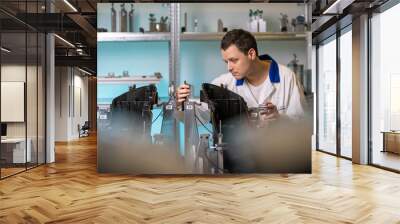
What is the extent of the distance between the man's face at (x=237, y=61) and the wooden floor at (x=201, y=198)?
1.69 m

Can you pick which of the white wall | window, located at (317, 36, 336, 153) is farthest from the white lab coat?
the white wall

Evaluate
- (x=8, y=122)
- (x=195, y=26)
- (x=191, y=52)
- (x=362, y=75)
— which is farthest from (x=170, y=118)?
(x=362, y=75)

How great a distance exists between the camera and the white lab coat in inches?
253

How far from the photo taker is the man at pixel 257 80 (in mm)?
6414

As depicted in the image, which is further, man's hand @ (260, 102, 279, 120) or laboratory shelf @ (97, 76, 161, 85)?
laboratory shelf @ (97, 76, 161, 85)

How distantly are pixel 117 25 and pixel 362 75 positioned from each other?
494 centimetres

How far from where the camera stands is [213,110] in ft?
21.0

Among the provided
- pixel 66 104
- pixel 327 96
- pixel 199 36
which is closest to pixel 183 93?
pixel 199 36

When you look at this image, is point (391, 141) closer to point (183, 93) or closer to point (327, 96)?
point (327, 96)

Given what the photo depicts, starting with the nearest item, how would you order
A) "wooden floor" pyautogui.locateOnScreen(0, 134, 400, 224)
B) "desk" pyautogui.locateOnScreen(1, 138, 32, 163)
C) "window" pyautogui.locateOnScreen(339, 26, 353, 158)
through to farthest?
1. "wooden floor" pyautogui.locateOnScreen(0, 134, 400, 224)
2. "desk" pyautogui.locateOnScreen(1, 138, 32, 163)
3. "window" pyautogui.locateOnScreen(339, 26, 353, 158)

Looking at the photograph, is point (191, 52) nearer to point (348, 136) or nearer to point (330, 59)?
point (348, 136)

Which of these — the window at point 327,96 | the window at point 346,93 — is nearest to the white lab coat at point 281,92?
the window at point 346,93

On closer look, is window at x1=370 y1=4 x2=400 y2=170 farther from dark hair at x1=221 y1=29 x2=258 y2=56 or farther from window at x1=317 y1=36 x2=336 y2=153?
dark hair at x1=221 y1=29 x2=258 y2=56

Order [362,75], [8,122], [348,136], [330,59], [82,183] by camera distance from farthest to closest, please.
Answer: [330,59] → [348,136] → [362,75] → [8,122] → [82,183]
